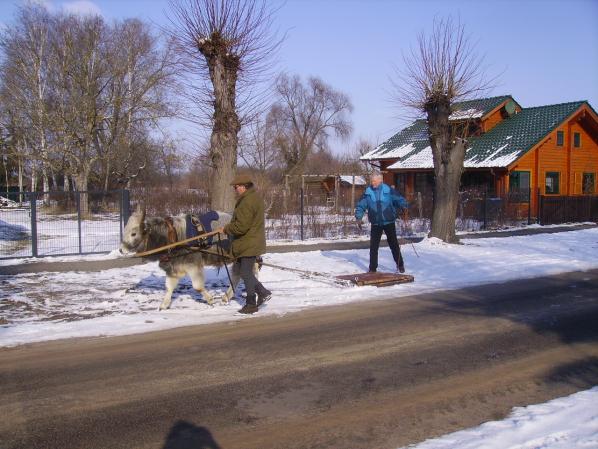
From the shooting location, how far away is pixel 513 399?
5.19 metres

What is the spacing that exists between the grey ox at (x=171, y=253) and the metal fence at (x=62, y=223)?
24.3ft

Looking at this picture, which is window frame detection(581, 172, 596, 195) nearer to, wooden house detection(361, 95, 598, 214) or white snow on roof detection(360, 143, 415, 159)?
wooden house detection(361, 95, 598, 214)

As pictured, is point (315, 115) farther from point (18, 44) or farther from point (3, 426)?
point (3, 426)

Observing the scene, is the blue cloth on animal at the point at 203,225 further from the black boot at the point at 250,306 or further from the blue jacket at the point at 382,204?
the blue jacket at the point at 382,204

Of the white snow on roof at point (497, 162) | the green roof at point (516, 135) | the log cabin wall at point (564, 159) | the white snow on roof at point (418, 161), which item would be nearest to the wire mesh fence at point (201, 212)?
the white snow on roof at point (497, 162)

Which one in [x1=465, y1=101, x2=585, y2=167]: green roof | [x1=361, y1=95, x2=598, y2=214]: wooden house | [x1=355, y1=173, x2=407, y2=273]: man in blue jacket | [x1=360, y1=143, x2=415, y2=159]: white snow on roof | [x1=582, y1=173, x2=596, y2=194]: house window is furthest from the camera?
[x1=360, y1=143, x2=415, y2=159]: white snow on roof

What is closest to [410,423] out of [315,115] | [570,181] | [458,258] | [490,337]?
[490,337]

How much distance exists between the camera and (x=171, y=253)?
884 centimetres

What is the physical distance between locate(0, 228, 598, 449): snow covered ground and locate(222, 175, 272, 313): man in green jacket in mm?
456

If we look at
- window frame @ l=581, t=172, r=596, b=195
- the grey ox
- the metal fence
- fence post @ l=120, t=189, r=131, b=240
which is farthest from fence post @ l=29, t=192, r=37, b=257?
window frame @ l=581, t=172, r=596, b=195

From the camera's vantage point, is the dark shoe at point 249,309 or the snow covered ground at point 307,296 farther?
the dark shoe at point 249,309

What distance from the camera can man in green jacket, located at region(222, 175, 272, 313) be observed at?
332 inches

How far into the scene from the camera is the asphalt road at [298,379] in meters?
4.52

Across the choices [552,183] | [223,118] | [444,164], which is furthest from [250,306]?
[552,183]
